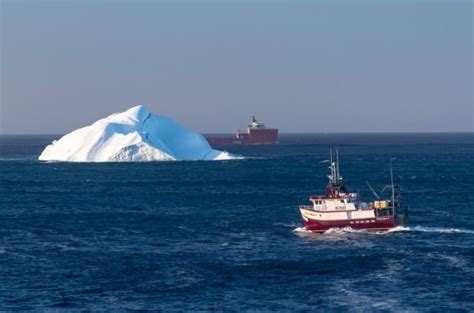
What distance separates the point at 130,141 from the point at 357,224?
98060 mm

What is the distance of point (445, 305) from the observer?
46969mm

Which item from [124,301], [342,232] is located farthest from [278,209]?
[124,301]

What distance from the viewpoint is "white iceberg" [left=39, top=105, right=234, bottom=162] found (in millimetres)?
165000

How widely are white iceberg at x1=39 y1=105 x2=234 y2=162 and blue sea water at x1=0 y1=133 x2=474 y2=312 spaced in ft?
152

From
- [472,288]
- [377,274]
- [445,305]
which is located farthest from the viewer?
[377,274]

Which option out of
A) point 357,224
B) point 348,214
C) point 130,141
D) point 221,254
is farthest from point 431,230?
point 130,141

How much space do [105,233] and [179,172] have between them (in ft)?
254

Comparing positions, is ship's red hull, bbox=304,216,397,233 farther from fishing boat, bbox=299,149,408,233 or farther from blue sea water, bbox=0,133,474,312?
blue sea water, bbox=0,133,474,312

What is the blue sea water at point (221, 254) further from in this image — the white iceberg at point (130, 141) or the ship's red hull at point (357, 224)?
the white iceberg at point (130, 141)

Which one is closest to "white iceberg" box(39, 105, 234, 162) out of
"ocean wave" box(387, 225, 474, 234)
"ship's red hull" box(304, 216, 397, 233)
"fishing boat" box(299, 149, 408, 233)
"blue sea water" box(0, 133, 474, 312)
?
"blue sea water" box(0, 133, 474, 312)

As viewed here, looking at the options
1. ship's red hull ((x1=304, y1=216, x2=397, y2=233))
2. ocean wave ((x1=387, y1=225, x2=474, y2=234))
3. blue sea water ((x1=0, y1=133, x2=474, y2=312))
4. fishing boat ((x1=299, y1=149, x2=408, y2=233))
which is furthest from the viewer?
fishing boat ((x1=299, y1=149, x2=408, y2=233))

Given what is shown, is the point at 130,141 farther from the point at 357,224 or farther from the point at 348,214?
Result: the point at 357,224

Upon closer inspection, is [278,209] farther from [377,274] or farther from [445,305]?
[445,305]

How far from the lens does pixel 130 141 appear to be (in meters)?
166
